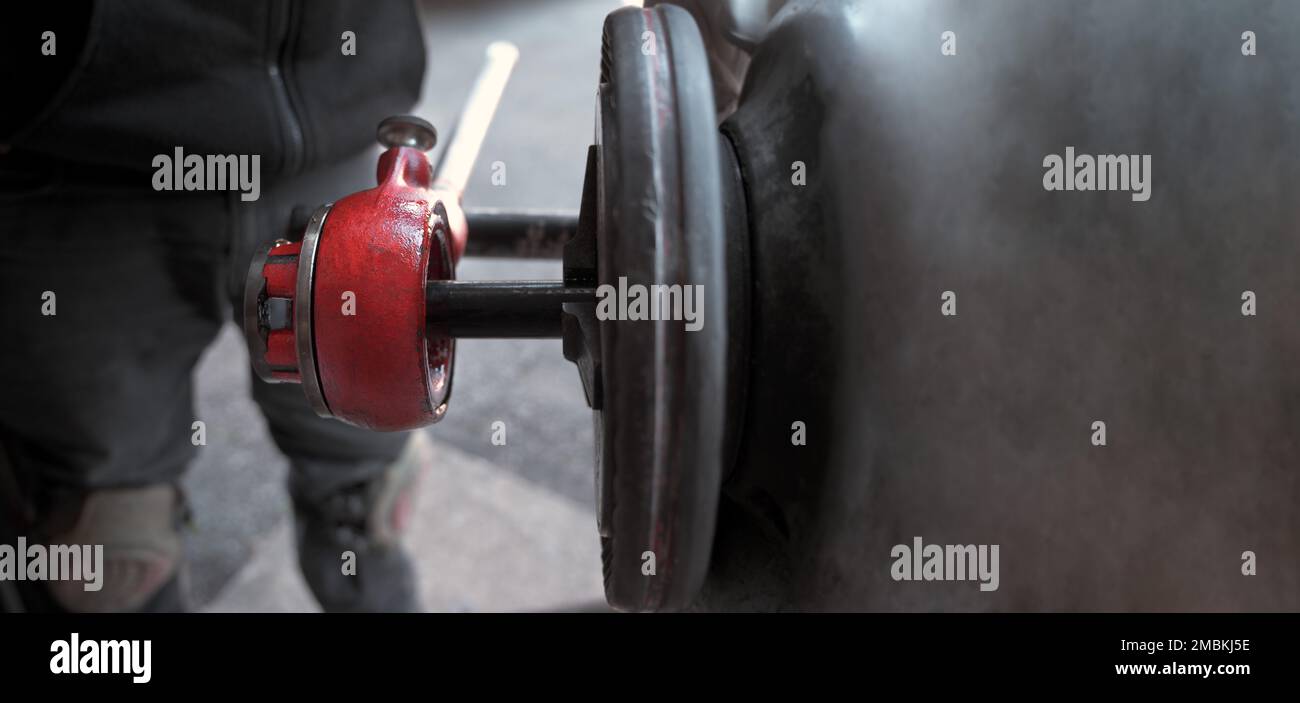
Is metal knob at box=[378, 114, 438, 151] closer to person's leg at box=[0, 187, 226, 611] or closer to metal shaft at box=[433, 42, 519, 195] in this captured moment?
metal shaft at box=[433, 42, 519, 195]

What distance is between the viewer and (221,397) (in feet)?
4.82

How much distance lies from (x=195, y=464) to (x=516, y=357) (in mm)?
529

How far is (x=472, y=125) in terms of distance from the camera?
2.10 ft

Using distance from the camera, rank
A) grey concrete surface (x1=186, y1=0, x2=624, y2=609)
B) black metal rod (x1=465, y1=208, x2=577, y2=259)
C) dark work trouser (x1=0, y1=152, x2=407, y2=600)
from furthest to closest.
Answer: grey concrete surface (x1=186, y1=0, x2=624, y2=609)
dark work trouser (x1=0, y1=152, x2=407, y2=600)
black metal rod (x1=465, y1=208, x2=577, y2=259)

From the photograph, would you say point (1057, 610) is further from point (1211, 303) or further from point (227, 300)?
point (227, 300)

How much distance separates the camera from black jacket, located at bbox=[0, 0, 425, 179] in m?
0.64

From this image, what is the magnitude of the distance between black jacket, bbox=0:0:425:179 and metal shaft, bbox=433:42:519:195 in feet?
0.32

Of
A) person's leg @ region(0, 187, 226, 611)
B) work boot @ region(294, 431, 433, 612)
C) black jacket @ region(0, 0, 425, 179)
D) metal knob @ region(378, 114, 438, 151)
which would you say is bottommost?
work boot @ region(294, 431, 433, 612)

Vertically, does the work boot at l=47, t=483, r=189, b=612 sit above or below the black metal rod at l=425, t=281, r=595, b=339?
below

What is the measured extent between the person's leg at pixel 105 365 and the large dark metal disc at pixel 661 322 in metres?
0.55

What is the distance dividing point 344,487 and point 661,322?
2.24 feet

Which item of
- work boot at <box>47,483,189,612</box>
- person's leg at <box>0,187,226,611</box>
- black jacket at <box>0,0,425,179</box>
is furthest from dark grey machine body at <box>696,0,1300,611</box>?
work boot at <box>47,483,189,612</box>

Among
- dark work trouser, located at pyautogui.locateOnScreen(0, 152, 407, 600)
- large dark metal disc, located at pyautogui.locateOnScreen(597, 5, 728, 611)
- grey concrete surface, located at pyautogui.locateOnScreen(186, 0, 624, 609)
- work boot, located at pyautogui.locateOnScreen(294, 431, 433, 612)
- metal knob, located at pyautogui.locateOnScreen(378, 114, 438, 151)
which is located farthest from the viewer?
grey concrete surface, located at pyautogui.locateOnScreen(186, 0, 624, 609)

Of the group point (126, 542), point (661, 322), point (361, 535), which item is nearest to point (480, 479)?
point (361, 535)
